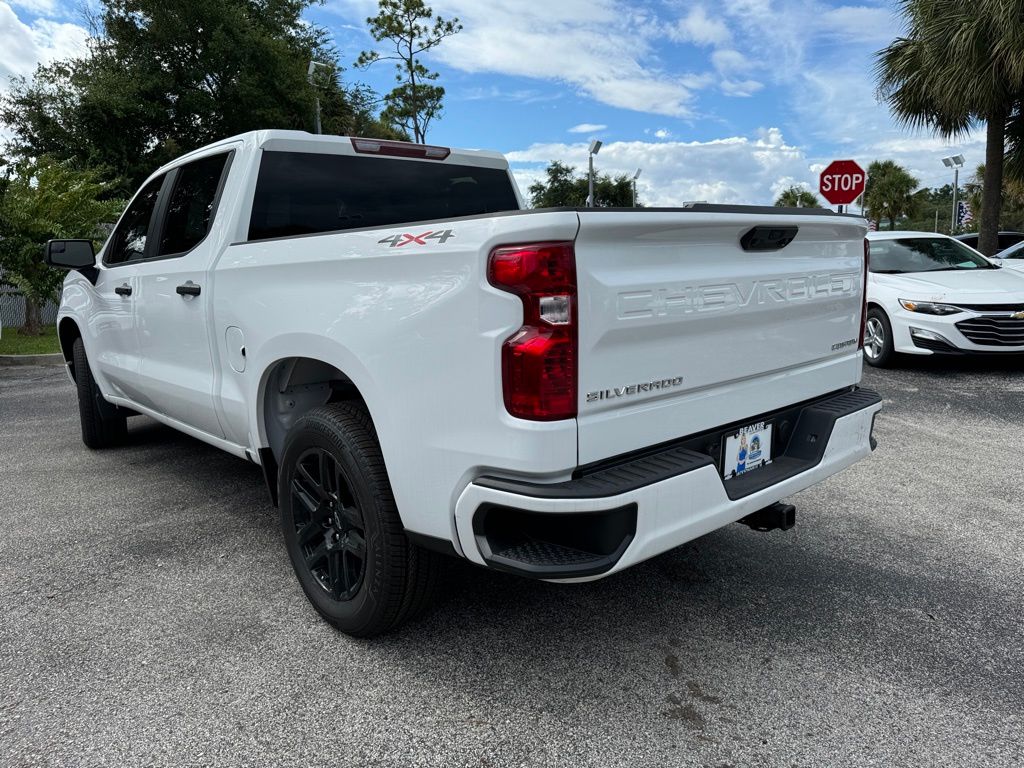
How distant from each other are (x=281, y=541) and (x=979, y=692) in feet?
9.41

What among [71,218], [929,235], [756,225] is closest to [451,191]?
[756,225]

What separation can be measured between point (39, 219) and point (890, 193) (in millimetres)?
53105

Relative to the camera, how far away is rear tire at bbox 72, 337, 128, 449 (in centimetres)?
514

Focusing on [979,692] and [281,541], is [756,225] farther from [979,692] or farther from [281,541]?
[281,541]

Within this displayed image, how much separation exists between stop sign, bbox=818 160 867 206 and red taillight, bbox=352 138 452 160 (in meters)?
11.3

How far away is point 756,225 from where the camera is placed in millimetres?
2471

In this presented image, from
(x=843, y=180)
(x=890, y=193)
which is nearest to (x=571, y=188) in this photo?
(x=890, y=193)

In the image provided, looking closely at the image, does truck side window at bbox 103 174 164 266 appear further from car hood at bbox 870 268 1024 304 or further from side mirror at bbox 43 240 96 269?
car hood at bbox 870 268 1024 304

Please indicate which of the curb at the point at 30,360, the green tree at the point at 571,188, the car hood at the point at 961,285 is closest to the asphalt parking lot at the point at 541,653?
the car hood at the point at 961,285

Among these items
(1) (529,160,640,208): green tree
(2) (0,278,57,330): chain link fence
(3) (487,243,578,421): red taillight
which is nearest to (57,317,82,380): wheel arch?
(3) (487,243,578,421): red taillight

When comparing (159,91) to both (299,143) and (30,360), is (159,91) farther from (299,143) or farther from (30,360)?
(299,143)

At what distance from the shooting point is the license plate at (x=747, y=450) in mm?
2506

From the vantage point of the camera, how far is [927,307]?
7602mm

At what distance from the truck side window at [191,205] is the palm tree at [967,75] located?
13.1 m
